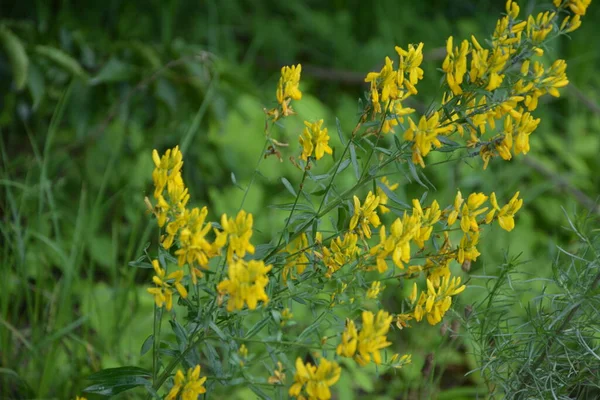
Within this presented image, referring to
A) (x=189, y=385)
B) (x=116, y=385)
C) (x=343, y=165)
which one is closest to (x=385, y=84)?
(x=343, y=165)

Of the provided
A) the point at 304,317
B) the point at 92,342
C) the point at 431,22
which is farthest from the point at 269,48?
the point at 92,342

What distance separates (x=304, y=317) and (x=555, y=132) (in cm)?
188

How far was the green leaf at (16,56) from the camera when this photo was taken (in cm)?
188

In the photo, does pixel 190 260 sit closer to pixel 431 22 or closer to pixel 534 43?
pixel 534 43

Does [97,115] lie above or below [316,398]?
below

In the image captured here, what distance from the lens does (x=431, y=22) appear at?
11.0 feet

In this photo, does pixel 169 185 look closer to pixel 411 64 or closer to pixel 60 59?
pixel 411 64

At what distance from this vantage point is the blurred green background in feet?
5.57

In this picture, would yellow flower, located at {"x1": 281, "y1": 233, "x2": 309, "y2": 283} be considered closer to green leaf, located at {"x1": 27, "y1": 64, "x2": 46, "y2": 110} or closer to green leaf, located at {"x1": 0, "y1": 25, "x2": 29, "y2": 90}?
green leaf, located at {"x1": 0, "y1": 25, "x2": 29, "y2": 90}

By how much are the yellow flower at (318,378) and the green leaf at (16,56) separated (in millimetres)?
1276

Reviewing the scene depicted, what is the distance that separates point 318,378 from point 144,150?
1573 millimetres

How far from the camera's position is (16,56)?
75.9 inches

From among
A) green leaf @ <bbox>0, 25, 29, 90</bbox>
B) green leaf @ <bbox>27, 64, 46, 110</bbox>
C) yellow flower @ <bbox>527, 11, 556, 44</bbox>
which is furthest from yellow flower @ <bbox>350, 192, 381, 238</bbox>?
green leaf @ <bbox>27, 64, 46, 110</bbox>

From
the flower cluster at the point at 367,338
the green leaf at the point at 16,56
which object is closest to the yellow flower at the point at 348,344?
the flower cluster at the point at 367,338
